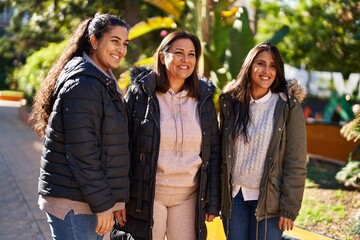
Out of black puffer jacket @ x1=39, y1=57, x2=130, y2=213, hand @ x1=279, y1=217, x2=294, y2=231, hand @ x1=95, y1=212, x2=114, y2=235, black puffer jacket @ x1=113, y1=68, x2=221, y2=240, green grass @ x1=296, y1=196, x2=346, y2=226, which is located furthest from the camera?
green grass @ x1=296, y1=196, x2=346, y2=226

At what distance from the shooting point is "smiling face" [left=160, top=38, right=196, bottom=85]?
2986 millimetres

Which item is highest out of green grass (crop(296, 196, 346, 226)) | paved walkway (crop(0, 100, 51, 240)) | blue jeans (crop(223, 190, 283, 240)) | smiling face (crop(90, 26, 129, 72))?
smiling face (crop(90, 26, 129, 72))

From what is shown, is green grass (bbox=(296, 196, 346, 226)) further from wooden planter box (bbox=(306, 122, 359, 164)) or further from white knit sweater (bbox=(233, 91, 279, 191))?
wooden planter box (bbox=(306, 122, 359, 164))

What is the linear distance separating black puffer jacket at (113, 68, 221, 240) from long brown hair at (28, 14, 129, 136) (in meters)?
0.48

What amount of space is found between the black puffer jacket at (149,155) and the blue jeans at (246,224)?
0.13 meters

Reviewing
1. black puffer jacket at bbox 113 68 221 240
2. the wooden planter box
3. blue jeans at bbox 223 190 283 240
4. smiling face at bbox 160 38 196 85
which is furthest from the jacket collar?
the wooden planter box

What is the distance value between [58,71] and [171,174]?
3.00 ft

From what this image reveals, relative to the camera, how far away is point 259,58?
10.2ft

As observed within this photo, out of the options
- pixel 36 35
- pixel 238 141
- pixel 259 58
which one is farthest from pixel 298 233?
pixel 36 35

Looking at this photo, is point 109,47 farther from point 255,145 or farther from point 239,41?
point 239,41

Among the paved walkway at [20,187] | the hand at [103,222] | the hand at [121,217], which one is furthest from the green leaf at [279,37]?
the hand at [103,222]

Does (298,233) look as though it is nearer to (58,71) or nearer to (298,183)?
(298,183)

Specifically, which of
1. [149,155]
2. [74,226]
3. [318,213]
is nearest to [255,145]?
[149,155]

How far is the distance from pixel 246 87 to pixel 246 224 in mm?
909
